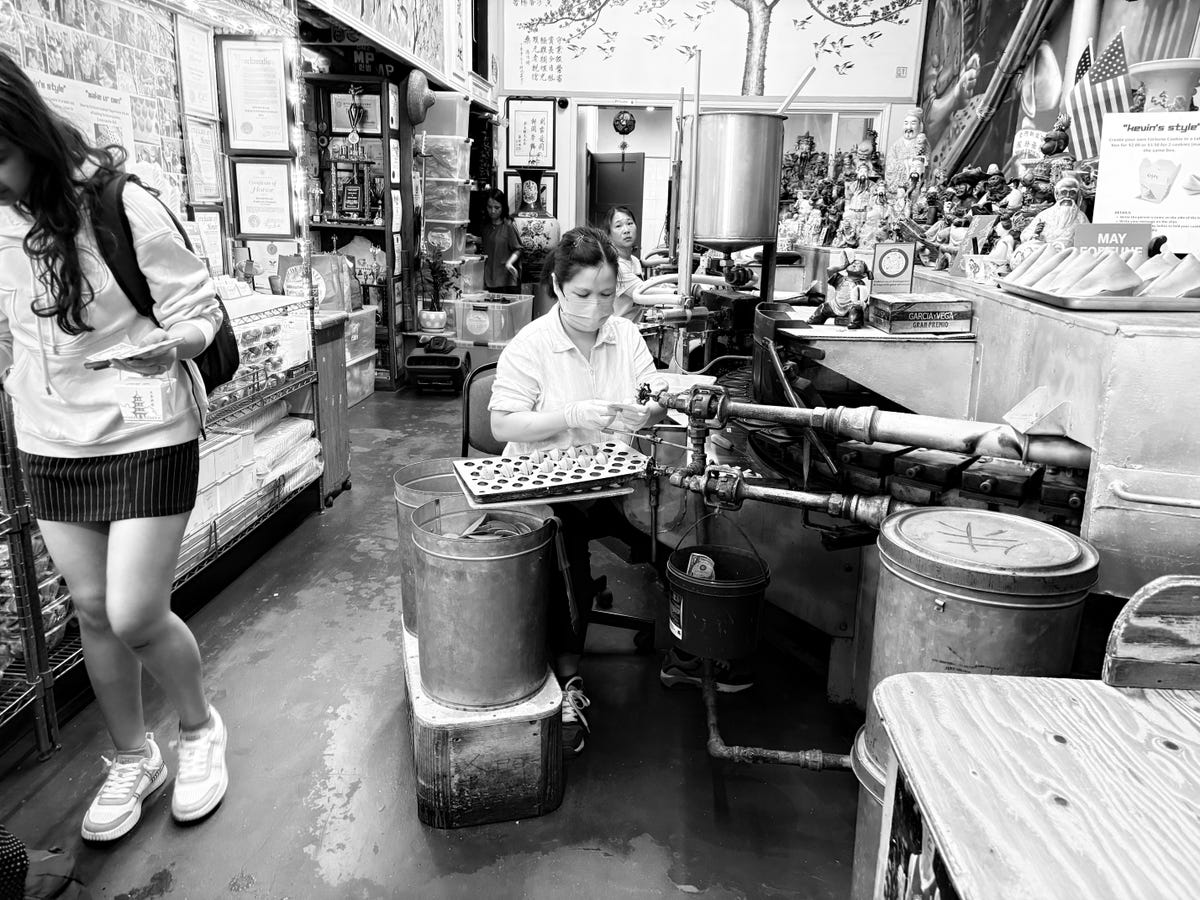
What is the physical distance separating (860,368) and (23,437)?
203cm

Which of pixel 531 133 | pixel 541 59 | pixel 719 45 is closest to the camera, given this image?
pixel 719 45

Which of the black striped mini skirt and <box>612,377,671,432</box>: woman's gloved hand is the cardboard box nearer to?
<box>612,377,671,432</box>: woman's gloved hand

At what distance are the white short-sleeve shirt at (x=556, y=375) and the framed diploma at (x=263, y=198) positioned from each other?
1819mm

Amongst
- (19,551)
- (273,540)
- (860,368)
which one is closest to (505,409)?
(860,368)

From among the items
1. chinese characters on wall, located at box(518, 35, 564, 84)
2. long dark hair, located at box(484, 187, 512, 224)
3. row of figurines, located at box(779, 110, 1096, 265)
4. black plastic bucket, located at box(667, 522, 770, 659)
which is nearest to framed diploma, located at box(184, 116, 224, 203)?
black plastic bucket, located at box(667, 522, 770, 659)

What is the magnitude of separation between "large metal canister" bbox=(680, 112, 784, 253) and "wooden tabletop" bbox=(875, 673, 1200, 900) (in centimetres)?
241

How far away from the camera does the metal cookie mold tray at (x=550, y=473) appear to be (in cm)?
183

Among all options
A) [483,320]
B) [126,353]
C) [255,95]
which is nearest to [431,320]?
[483,320]

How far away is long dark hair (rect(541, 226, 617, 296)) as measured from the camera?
2250 millimetres

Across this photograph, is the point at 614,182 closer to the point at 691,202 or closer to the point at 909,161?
the point at 909,161

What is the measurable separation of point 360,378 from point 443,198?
212 centimetres

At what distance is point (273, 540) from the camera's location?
374 cm

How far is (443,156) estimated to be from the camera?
7531mm

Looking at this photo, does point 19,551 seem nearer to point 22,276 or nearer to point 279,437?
point 22,276
